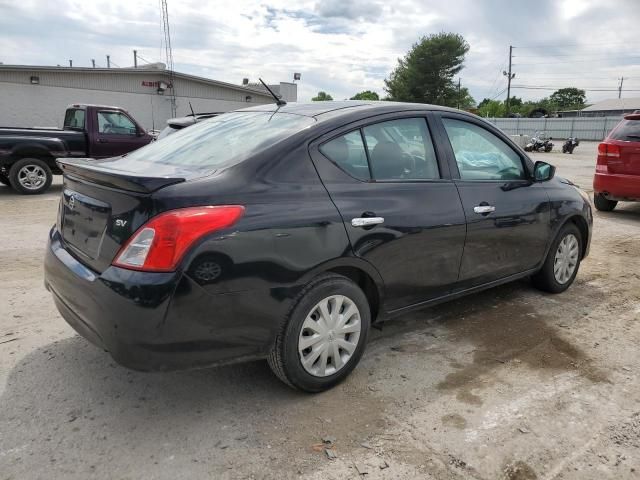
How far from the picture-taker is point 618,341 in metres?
3.71

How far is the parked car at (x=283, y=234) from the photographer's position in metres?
2.35

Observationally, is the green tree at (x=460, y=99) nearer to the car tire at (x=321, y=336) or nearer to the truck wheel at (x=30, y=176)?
the truck wheel at (x=30, y=176)

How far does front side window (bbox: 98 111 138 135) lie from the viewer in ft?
36.5

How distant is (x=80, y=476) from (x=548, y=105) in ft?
350

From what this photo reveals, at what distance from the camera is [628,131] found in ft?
26.0

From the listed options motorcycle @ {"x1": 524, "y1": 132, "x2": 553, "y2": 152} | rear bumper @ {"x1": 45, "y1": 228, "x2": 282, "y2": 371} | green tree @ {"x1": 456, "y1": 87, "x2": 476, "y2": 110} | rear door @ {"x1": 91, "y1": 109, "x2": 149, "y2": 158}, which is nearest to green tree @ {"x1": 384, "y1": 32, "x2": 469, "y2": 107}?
green tree @ {"x1": 456, "y1": 87, "x2": 476, "y2": 110}

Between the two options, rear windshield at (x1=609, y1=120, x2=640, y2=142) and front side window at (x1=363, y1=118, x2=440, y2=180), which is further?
rear windshield at (x1=609, y1=120, x2=640, y2=142)

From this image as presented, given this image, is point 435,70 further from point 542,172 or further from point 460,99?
point 542,172

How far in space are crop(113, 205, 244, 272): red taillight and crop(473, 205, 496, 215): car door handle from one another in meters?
1.96

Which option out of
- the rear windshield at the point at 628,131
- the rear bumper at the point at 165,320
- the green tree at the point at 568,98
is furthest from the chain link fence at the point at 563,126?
the green tree at the point at 568,98

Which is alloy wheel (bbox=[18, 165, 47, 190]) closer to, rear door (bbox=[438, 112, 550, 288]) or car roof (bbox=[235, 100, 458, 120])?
car roof (bbox=[235, 100, 458, 120])

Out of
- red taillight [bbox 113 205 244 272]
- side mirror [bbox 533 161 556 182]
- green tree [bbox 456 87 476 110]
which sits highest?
green tree [bbox 456 87 476 110]

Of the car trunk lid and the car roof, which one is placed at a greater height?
the car roof

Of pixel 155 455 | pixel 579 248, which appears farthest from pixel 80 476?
pixel 579 248
